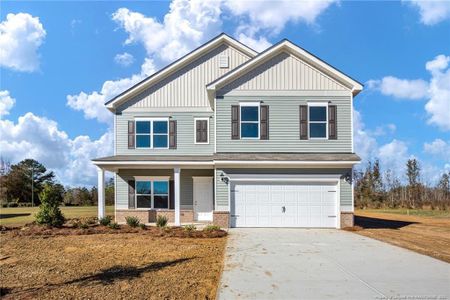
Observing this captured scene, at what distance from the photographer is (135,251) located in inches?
402

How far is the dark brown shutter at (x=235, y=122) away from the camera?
16562 millimetres

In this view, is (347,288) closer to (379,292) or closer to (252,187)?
(379,292)

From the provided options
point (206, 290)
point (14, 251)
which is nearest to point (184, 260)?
point (206, 290)

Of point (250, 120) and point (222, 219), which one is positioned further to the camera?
point (250, 120)

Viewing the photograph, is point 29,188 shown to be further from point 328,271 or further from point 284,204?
point 328,271

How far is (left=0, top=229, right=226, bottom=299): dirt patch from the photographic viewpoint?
6.25 meters

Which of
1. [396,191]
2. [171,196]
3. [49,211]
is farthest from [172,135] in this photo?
[396,191]

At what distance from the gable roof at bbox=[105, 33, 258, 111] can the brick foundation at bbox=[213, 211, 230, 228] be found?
8.07 meters

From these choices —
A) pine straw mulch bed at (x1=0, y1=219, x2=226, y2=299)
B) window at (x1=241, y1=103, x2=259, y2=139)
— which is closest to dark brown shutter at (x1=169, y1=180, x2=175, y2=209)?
pine straw mulch bed at (x1=0, y1=219, x2=226, y2=299)

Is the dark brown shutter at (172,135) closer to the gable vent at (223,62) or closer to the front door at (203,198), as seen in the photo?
the front door at (203,198)

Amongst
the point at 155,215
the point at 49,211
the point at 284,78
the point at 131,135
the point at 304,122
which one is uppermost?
the point at 284,78

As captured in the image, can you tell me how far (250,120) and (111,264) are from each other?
32.7ft

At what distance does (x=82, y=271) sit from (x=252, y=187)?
9.38 meters

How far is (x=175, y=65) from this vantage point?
19422 millimetres
